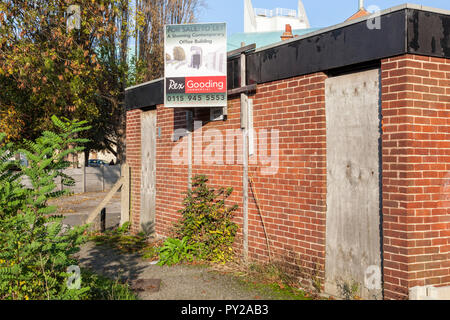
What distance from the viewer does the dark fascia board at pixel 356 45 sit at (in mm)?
5223

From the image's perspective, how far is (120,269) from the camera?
792 centimetres

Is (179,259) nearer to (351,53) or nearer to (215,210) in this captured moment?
(215,210)

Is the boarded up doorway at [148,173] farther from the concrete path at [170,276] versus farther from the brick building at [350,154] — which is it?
the brick building at [350,154]

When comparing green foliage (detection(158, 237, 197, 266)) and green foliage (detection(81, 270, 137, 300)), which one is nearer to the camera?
green foliage (detection(81, 270, 137, 300))

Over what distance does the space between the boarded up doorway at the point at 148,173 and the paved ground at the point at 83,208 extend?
2281 mm

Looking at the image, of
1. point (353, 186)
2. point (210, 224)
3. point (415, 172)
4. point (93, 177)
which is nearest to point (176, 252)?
point (210, 224)

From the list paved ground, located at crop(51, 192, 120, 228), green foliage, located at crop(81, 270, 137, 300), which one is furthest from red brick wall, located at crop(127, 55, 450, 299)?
paved ground, located at crop(51, 192, 120, 228)

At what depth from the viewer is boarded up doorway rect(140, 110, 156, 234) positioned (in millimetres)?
10857

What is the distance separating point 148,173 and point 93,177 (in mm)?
14991

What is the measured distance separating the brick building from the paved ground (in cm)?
696

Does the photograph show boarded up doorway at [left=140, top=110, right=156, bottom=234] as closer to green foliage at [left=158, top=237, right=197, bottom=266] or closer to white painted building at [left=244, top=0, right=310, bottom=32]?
green foliage at [left=158, top=237, right=197, bottom=266]

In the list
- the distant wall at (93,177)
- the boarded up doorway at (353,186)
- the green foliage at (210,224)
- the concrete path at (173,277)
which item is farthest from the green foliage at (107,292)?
the distant wall at (93,177)

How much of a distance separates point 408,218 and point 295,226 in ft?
6.21

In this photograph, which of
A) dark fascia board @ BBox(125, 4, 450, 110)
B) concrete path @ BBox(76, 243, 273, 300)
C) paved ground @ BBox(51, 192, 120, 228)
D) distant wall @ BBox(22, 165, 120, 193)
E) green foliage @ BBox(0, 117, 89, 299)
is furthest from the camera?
distant wall @ BBox(22, 165, 120, 193)
